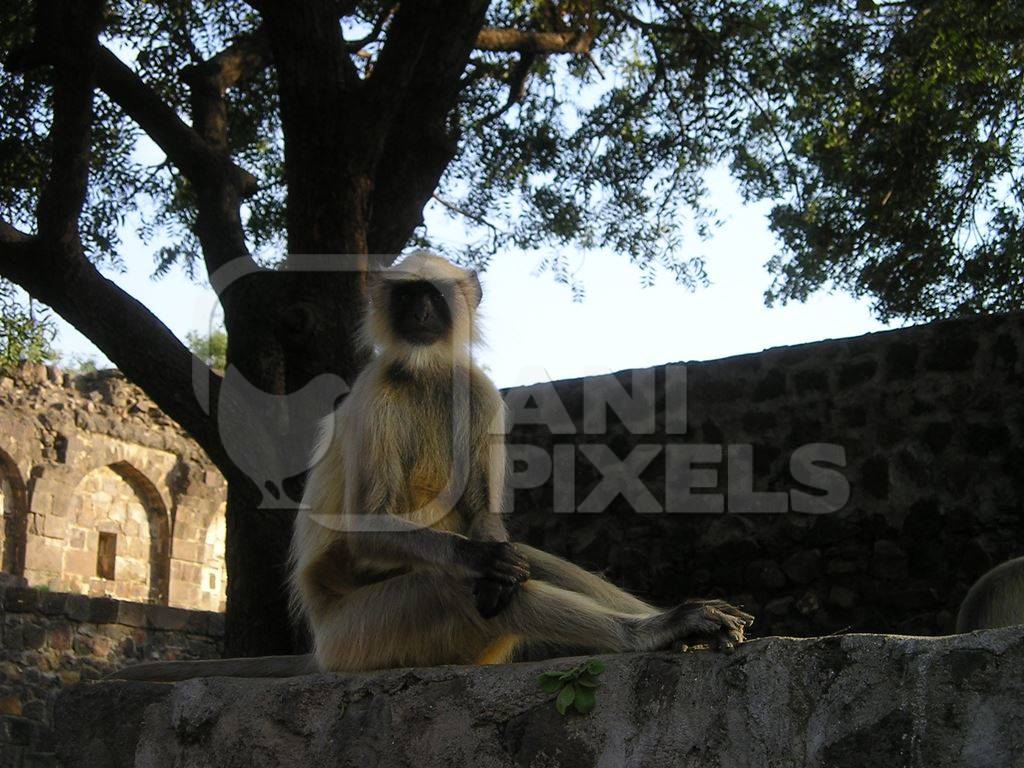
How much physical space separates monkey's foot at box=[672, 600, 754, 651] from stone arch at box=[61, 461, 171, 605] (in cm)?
1217

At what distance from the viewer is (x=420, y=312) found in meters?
3.67

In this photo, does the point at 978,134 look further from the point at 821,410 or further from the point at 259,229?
the point at 259,229

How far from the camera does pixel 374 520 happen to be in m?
3.21

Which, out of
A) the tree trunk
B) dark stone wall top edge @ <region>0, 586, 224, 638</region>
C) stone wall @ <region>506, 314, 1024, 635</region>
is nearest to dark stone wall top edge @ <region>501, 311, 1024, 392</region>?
stone wall @ <region>506, 314, 1024, 635</region>

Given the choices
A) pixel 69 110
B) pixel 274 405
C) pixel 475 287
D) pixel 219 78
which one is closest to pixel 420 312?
pixel 475 287

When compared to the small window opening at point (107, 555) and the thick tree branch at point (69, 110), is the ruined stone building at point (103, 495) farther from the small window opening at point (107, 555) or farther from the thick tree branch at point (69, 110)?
the thick tree branch at point (69, 110)

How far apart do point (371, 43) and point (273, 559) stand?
4.87m

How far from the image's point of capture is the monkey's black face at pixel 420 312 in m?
3.65

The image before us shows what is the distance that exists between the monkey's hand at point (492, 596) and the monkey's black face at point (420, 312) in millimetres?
982

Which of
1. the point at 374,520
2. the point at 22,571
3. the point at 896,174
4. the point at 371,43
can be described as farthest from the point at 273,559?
the point at 22,571

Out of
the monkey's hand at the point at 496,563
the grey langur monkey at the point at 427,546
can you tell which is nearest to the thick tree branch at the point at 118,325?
the grey langur monkey at the point at 427,546

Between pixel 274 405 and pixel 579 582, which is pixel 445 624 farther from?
pixel 274 405

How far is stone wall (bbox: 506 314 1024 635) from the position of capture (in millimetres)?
5812

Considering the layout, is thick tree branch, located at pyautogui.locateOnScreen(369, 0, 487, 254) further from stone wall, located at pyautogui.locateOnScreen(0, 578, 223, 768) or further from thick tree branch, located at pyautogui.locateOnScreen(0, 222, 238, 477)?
stone wall, located at pyautogui.locateOnScreen(0, 578, 223, 768)
